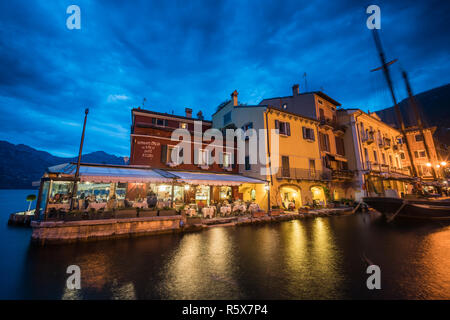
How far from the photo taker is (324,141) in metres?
21.5

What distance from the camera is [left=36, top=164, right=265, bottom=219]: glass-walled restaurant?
8.63m

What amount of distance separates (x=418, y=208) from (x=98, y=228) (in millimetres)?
20343

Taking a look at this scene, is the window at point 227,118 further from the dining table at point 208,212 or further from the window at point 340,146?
the window at point 340,146

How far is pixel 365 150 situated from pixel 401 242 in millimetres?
19615

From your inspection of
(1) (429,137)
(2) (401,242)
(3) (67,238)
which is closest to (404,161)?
(1) (429,137)

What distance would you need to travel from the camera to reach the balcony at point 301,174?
1735 centimetres

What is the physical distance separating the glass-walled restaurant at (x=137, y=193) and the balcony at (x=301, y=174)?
8.43ft

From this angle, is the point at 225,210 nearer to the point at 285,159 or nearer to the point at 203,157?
the point at 203,157

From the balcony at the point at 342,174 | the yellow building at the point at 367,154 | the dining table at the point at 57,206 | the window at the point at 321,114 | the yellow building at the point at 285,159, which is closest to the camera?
the dining table at the point at 57,206

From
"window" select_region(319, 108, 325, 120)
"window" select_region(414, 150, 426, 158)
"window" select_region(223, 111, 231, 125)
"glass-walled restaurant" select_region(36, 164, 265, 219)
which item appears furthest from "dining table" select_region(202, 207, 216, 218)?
"window" select_region(414, 150, 426, 158)

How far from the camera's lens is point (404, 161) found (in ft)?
103

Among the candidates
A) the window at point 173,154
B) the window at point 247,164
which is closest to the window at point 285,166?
the window at point 247,164
